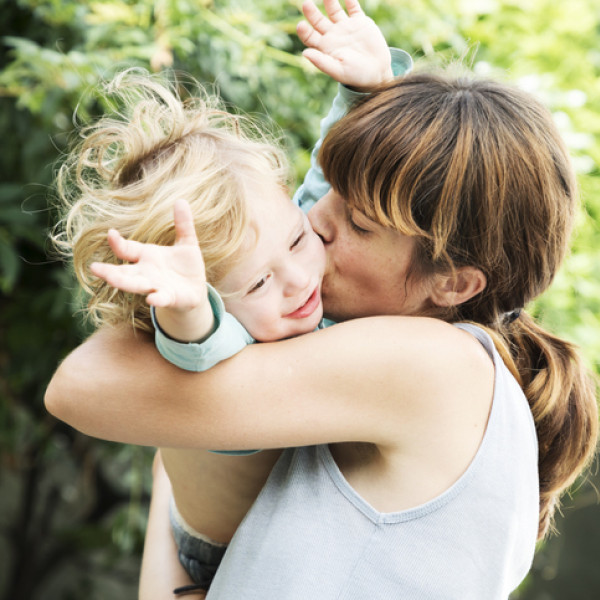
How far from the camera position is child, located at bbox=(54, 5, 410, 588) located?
120 centimetres

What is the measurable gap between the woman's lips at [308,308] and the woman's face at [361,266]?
0.23 ft

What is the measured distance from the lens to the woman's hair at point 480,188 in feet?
4.02

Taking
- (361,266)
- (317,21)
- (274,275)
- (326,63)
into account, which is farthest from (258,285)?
(317,21)

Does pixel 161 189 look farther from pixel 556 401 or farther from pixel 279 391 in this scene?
pixel 556 401

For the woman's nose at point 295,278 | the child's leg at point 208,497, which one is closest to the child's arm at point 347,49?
the woman's nose at point 295,278

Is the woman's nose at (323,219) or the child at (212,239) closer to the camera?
the child at (212,239)

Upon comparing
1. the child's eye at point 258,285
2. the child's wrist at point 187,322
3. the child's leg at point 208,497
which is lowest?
the child's leg at point 208,497

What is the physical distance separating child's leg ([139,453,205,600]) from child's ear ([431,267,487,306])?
29.7 inches

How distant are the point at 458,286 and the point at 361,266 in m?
0.18

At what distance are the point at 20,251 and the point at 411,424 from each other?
67.9 inches

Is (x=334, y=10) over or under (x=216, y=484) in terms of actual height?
over

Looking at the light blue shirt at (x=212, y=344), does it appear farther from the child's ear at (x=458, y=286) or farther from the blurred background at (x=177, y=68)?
the blurred background at (x=177, y=68)

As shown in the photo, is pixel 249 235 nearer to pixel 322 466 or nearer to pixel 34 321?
pixel 322 466

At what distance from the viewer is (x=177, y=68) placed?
6.69ft
